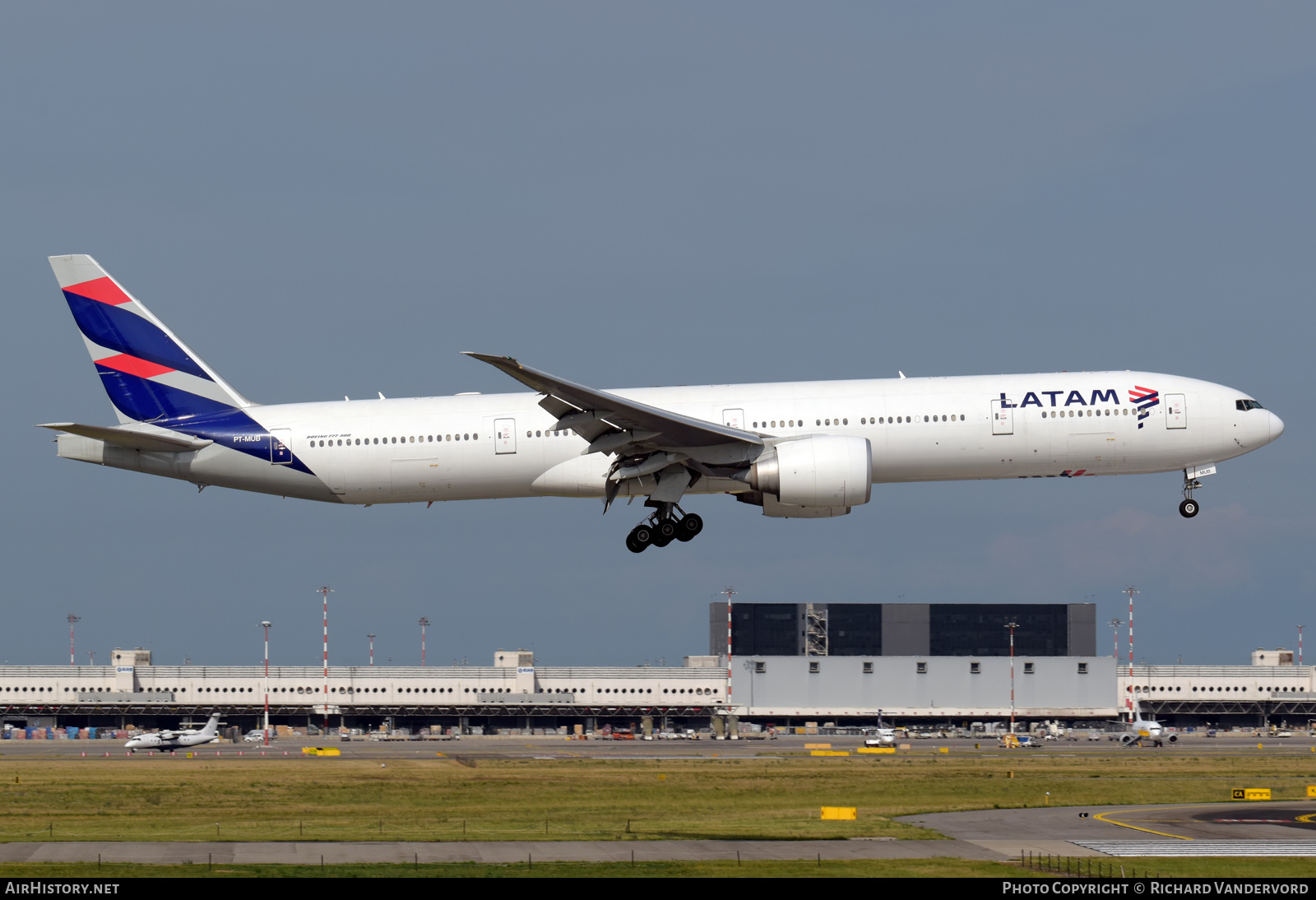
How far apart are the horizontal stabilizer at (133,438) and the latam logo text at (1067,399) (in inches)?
980

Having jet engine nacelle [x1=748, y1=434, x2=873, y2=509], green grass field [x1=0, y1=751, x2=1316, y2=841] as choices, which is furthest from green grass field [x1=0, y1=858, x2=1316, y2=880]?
jet engine nacelle [x1=748, y1=434, x2=873, y2=509]

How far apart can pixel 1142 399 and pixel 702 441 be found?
45.6ft

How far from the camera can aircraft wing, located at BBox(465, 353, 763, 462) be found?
130ft

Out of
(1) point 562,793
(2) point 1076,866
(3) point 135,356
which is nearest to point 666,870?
(2) point 1076,866

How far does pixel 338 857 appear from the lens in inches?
1501

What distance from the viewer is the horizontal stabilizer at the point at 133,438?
4262cm

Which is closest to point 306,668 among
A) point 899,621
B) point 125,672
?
point 125,672

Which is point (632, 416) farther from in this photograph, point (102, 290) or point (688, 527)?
point (102, 290)

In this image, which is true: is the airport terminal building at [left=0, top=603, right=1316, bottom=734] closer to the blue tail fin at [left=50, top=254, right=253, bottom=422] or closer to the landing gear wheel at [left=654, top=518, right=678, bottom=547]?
the blue tail fin at [left=50, top=254, right=253, bottom=422]

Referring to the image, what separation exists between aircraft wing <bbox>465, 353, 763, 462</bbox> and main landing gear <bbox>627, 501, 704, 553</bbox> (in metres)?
2.61

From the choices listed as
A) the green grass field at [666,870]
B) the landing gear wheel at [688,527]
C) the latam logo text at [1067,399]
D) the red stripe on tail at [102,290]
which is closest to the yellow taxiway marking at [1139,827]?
the green grass field at [666,870]

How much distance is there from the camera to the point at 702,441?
41.3 m

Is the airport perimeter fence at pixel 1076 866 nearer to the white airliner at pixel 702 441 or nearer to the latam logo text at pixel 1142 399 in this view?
the white airliner at pixel 702 441
